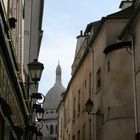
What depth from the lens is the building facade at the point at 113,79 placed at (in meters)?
26.0

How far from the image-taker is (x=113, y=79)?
2789 cm

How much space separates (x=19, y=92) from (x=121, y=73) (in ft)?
24.7

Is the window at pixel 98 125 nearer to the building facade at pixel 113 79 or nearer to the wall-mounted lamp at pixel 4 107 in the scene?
the building facade at pixel 113 79

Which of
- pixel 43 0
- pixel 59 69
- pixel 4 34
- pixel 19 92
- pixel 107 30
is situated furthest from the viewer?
pixel 59 69

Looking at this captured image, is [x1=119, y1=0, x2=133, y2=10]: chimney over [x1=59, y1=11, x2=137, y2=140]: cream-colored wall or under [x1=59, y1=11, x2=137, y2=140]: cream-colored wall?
over

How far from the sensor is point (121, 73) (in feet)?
90.9

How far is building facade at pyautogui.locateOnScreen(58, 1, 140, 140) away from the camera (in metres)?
26.0

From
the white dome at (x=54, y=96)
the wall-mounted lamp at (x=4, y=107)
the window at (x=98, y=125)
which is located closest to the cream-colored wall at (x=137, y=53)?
the window at (x=98, y=125)

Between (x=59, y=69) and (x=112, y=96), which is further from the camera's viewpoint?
(x=59, y=69)

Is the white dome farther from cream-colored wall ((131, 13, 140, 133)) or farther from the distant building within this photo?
cream-colored wall ((131, 13, 140, 133))

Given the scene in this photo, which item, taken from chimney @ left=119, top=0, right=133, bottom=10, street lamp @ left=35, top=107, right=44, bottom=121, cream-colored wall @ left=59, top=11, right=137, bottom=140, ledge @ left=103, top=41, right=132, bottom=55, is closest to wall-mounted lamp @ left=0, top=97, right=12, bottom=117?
street lamp @ left=35, top=107, right=44, bottom=121

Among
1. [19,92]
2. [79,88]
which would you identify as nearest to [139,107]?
[19,92]

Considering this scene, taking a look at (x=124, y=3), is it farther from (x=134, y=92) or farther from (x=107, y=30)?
(x=134, y=92)

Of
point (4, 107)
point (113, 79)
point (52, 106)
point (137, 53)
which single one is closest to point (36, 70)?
point (4, 107)
